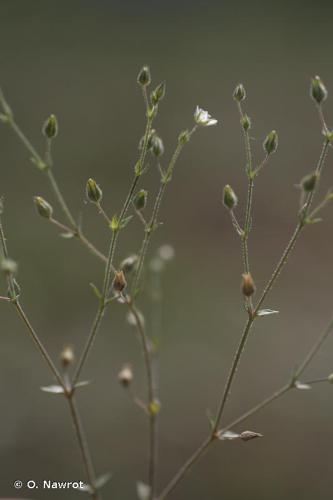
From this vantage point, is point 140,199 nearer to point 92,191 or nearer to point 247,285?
point 92,191

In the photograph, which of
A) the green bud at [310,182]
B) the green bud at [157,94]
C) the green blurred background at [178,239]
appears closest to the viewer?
the green bud at [310,182]

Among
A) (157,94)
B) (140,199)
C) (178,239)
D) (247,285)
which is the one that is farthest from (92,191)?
(178,239)

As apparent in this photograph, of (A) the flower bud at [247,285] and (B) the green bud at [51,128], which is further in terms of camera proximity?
(B) the green bud at [51,128]

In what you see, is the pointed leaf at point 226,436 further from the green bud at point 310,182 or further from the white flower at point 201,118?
the white flower at point 201,118

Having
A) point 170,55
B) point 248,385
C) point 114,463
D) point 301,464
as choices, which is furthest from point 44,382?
point 170,55

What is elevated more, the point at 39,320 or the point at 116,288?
the point at 116,288

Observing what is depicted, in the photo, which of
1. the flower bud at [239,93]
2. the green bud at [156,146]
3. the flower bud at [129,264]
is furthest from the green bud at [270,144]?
the flower bud at [129,264]

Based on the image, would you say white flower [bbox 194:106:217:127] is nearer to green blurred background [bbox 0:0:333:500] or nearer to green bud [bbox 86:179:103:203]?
green bud [bbox 86:179:103:203]

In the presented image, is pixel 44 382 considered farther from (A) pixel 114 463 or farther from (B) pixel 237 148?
(B) pixel 237 148
